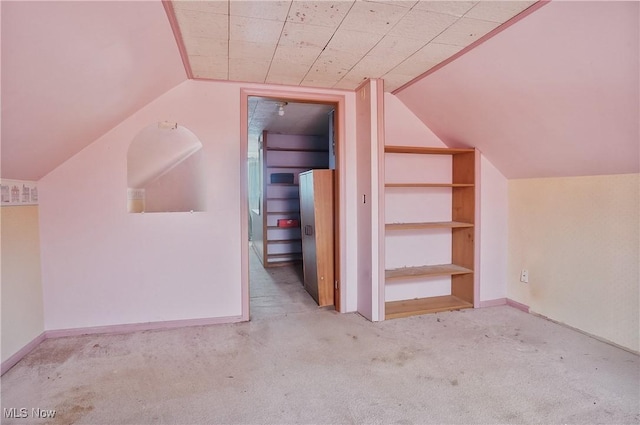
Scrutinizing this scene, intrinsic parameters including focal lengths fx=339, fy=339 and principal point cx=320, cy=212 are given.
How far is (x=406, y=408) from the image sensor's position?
1757 millimetres

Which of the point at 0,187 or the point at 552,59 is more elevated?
the point at 552,59

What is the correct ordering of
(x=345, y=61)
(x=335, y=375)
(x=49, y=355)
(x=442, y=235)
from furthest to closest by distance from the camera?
(x=442, y=235) < (x=345, y=61) < (x=49, y=355) < (x=335, y=375)

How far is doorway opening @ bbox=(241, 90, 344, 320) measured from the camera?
3.16 metres

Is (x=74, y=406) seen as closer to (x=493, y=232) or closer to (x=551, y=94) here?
(x=551, y=94)

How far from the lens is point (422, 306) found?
10.7ft

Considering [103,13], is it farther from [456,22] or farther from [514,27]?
[514,27]

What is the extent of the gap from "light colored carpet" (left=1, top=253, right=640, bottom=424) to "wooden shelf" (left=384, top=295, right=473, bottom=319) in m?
0.18

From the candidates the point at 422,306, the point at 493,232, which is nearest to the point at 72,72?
the point at 422,306

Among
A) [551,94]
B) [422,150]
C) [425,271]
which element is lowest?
[425,271]

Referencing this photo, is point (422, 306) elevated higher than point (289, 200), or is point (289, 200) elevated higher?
point (289, 200)

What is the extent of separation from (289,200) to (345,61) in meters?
3.41

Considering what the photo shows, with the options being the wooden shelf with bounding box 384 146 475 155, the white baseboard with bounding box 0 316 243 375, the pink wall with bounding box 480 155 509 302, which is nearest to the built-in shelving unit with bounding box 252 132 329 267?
the white baseboard with bounding box 0 316 243 375

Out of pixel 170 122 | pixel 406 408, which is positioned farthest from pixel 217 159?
pixel 406 408

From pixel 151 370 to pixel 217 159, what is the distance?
165cm
